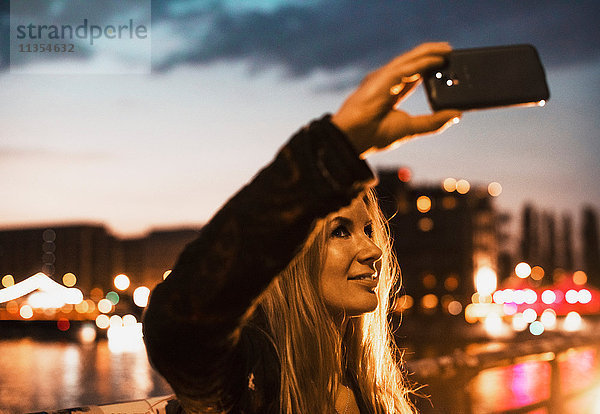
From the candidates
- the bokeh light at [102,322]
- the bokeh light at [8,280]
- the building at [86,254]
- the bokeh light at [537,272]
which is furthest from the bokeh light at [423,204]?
the bokeh light at [8,280]

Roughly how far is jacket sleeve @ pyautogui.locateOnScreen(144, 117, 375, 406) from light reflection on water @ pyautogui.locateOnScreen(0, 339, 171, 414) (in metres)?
21.6

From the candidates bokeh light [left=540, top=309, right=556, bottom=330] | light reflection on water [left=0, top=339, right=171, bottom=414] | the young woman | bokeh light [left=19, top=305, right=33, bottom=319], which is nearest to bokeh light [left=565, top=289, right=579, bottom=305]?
bokeh light [left=540, top=309, right=556, bottom=330]

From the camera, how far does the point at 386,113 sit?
1.09 m

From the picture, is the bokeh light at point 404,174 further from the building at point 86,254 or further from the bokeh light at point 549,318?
the building at point 86,254

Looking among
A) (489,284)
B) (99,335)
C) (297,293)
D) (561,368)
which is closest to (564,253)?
(489,284)

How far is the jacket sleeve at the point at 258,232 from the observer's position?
43.6 inches

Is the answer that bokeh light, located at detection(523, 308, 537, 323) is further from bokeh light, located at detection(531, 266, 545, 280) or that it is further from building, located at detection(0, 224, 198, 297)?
building, located at detection(0, 224, 198, 297)

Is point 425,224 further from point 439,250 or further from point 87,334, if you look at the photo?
point 87,334

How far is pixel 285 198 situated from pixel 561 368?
28.7 feet

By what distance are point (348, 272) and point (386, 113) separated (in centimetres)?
90

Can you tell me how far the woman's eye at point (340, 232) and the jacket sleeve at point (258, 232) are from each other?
838 mm

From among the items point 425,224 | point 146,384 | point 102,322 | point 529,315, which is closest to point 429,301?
point 425,224

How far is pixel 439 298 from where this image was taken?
98.6 meters

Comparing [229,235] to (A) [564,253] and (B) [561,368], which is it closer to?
(B) [561,368]
